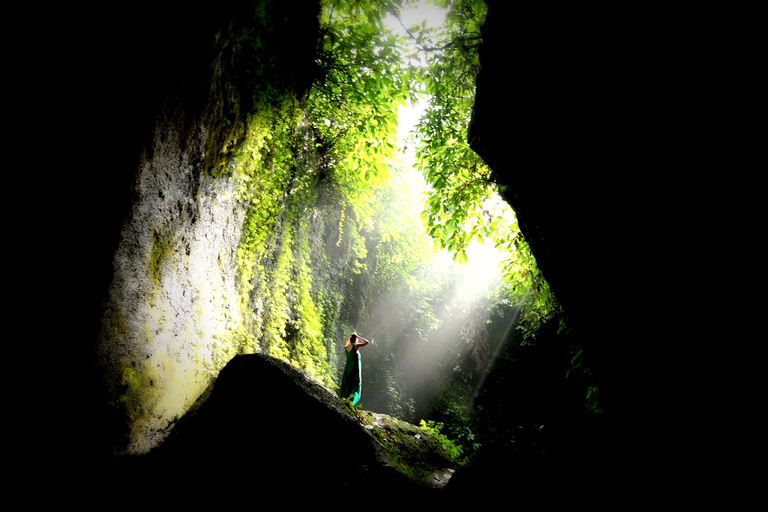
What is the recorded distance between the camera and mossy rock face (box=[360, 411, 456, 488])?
2824 millimetres

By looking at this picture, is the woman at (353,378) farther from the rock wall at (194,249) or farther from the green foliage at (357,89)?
the green foliage at (357,89)

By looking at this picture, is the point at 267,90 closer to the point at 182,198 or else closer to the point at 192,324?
the point at 182,198

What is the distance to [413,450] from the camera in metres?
3.31

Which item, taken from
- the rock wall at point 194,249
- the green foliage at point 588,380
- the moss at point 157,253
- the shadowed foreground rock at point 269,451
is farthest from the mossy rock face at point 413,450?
the moss at point 157,253

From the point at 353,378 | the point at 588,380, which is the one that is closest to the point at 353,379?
the point at 353,378

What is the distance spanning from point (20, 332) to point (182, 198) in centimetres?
149

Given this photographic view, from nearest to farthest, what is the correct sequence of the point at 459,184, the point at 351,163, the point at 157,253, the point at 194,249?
the point at 157,253 → the point at 194,249 → the point at 459,184 → the point at 351,163

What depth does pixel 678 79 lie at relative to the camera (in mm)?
1331

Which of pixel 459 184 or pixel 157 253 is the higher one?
pixel 459 184

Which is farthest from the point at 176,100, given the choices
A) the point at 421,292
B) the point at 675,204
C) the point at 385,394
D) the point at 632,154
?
the point at 421,292

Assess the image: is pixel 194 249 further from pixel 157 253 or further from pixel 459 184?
pixel 459 184

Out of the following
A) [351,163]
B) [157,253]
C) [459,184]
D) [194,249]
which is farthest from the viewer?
[351,163]

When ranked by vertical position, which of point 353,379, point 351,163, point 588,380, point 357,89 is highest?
point 357,89

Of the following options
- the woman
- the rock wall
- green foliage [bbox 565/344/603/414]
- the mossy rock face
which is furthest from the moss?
green foliage [bbox 565/344/603/414]
